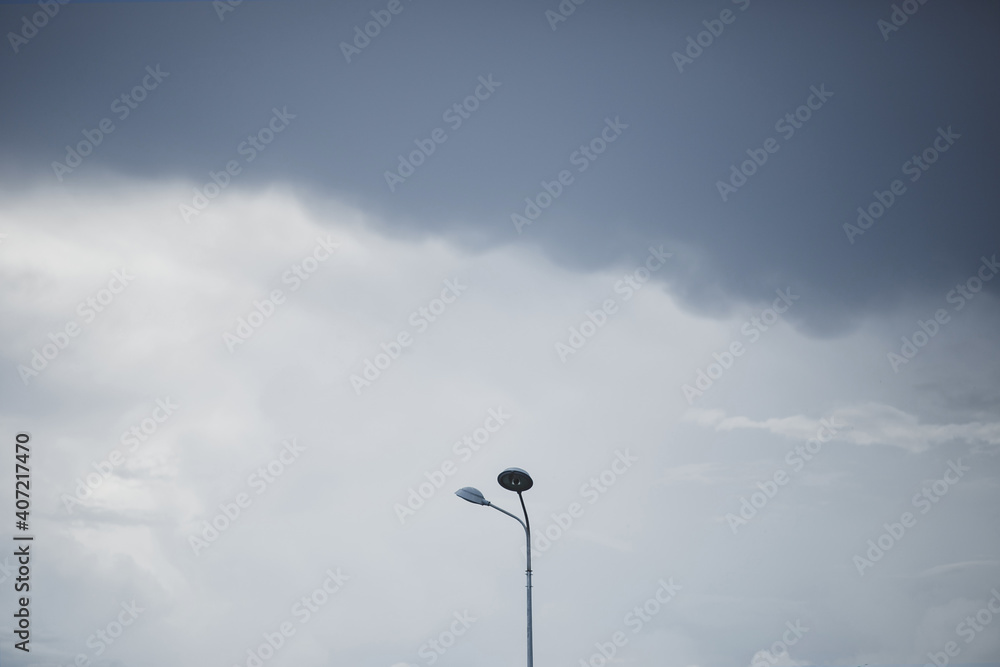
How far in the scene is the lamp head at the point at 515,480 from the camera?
1468 cm

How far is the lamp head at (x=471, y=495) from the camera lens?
14.6m

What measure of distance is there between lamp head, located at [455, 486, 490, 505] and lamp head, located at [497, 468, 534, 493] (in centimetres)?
54

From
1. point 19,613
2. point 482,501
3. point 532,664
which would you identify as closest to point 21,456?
point 19,613

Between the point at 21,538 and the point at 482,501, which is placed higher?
the point at 482,501

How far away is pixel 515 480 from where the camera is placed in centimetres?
1489

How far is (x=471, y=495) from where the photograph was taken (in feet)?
48.0

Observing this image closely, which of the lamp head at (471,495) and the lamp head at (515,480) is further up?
the lamp head at (515,480)

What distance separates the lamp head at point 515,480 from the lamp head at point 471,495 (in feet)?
1.77

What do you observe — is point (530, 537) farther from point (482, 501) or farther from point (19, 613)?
point (19, 613)

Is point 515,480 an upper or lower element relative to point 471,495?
upper

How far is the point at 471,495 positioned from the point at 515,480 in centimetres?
100

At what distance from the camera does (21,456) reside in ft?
70.0

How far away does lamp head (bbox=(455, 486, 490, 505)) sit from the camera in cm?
1455

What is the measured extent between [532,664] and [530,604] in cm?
116
